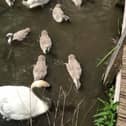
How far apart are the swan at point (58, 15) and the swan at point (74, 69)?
27.0 inches

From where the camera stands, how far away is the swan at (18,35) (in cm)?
650

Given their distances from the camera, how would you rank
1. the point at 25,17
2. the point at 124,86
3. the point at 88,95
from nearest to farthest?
1. the point at 124,86
2. the point at 88,95
3. the point at 25,17

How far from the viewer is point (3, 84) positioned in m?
6.10

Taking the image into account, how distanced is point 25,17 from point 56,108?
173cm

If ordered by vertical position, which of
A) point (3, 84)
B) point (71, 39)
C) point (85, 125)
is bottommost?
point (85, 125)

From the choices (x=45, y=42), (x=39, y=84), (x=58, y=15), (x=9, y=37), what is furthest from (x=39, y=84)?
(x=58, y=15)

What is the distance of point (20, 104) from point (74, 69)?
0.94m

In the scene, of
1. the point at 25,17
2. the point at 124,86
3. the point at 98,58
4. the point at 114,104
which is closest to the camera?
the point at 124,86

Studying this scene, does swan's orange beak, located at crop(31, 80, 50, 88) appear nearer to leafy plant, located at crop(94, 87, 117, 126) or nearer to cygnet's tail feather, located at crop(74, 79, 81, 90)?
cygnet's tail feather, located at crop(74, 79, 81, 90)

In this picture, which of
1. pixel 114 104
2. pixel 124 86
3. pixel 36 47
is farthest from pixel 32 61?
pixel 124 86

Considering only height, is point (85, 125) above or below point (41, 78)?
below

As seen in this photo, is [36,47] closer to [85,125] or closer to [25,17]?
[25,17]

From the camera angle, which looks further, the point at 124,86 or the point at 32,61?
the point at 32,61

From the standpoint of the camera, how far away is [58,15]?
6.86m
